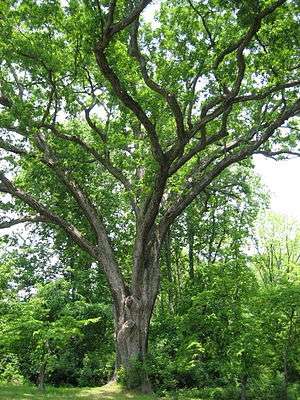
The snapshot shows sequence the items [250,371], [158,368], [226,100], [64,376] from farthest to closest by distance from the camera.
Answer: [64,376] → [158,368] → [250,371] → [226,100]

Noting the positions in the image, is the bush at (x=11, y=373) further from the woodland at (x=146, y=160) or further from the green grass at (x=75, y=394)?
the green grass at (x=75, y=394)

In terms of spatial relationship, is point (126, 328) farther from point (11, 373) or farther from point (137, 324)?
point (11, 373)


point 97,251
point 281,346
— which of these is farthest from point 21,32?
point 281,346

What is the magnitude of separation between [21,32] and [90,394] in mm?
9153

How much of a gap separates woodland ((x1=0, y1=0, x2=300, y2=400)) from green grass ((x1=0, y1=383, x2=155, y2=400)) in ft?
0.40

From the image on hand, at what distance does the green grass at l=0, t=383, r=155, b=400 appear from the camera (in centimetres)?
997

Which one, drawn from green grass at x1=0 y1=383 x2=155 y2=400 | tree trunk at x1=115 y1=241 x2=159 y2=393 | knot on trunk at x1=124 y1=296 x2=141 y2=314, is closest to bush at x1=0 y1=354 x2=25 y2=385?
green grass at x1=0 y1=383 x2=155 y2=400

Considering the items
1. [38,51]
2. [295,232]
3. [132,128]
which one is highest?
[295,232]

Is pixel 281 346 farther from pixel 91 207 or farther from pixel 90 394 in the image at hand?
pixel 91 207

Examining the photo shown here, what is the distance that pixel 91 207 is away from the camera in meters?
14.7

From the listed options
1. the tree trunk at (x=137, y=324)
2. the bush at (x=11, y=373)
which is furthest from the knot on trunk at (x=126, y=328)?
the bush at (x=11, y=373)

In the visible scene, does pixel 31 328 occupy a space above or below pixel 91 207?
below

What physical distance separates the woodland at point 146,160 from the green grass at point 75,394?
0.12 m

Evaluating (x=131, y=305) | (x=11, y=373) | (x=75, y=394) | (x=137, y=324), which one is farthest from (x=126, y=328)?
(x=11, y=373)
